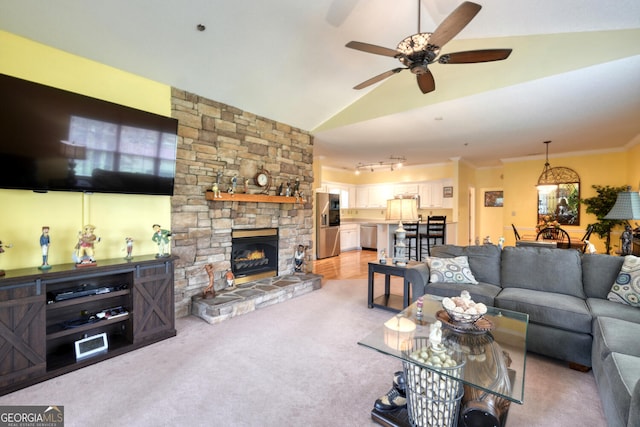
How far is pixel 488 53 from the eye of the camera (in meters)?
2.14

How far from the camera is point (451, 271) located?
126 inches

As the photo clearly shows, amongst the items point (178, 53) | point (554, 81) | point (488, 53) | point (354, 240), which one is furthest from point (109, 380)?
point (354, 240)

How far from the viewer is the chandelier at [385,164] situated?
7.30 m

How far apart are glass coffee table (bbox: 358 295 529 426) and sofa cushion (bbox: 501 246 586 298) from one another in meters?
0.96

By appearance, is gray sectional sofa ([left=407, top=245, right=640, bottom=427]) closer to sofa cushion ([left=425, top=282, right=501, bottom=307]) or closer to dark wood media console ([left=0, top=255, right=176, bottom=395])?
sofa cushion ([left=425, top=282, right=501, bottom=307])

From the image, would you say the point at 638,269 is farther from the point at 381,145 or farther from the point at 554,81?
the point at 381,145

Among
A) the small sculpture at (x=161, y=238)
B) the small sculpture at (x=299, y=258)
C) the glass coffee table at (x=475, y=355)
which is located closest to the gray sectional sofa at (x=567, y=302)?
the glass coffee table at (x=475, y=355)

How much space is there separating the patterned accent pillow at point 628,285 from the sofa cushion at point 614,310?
59mm

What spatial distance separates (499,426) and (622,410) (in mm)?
539

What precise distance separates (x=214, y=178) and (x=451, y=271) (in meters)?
3.12

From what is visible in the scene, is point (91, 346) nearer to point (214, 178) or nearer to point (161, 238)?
point (161, 238)

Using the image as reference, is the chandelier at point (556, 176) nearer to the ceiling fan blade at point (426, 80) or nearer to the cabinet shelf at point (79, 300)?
the ceiling fan blade at point (426, 80)

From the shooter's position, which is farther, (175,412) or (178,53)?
(178,53)

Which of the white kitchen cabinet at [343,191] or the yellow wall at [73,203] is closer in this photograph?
the yellow wall at [73,203]
